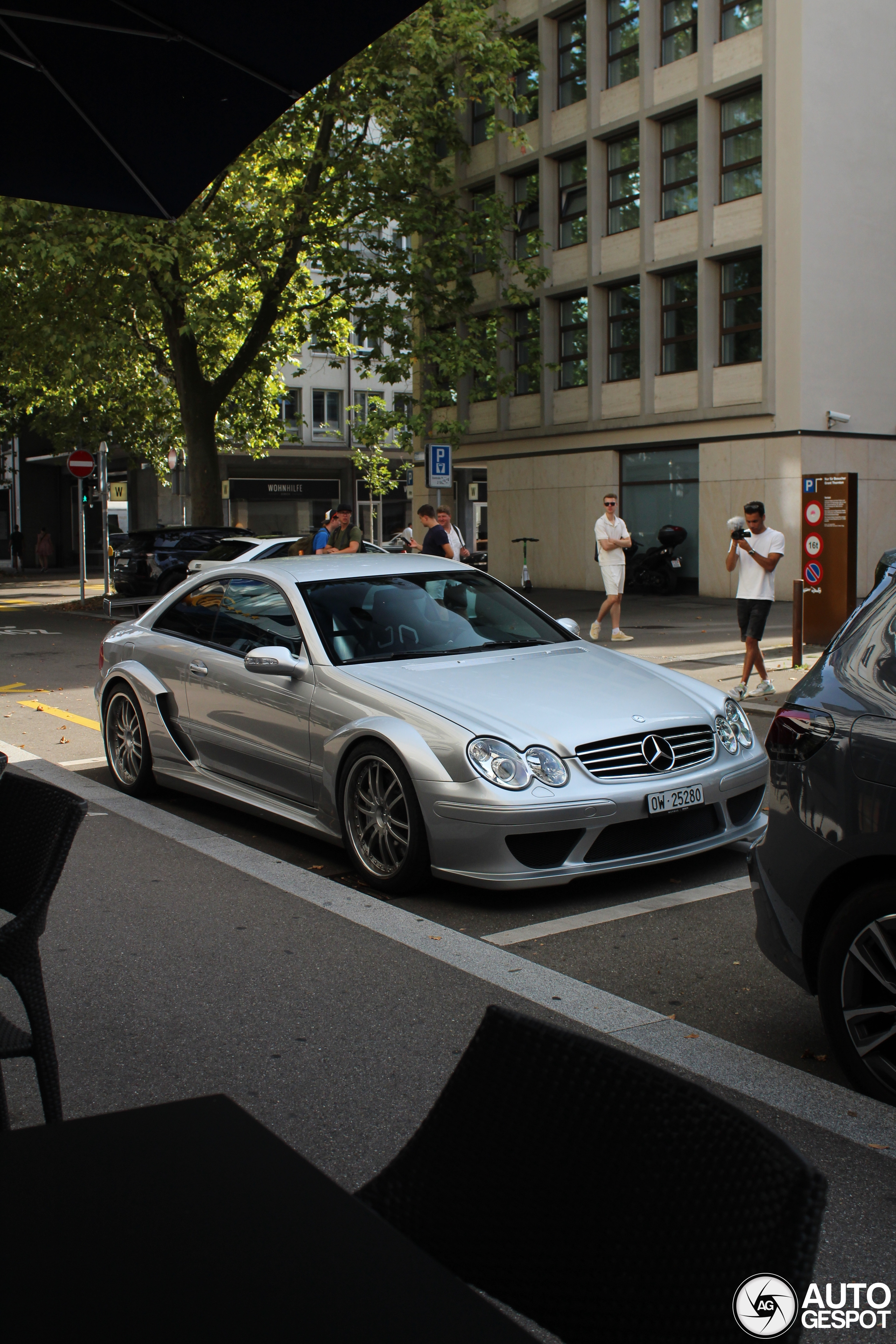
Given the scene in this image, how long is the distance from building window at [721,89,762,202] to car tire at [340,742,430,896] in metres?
22.8

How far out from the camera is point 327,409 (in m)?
59.2

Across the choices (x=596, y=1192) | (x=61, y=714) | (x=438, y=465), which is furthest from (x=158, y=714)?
(x=438, y=465)

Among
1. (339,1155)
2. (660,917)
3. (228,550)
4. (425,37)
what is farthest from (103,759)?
(425,37)

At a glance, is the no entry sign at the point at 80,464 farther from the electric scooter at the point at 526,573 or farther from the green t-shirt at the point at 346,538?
the green t-shirt at the point at 346,538

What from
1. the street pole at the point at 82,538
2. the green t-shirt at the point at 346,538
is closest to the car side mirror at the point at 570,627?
the green t-shirt at the point at 346,538

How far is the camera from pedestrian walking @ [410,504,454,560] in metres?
16.0

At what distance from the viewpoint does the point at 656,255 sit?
1107 inches

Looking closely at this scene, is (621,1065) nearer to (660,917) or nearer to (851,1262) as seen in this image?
(851,1262)

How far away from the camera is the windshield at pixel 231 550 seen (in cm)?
2372

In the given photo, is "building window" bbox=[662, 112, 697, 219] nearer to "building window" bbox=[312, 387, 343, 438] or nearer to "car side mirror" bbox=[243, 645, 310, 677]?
"car side mirror" bbox=[243, 645, 310, 677]

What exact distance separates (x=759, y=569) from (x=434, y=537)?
17.4 feet

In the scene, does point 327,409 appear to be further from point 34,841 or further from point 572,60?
point 34,841

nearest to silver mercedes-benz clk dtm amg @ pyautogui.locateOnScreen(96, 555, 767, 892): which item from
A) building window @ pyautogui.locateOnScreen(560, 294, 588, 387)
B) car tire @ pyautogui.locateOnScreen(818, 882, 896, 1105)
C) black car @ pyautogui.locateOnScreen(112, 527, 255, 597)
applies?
car tire @ pyautogui.locateOnScreen(818, 882, 896, 1105)

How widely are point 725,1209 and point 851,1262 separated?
5.28 ft
